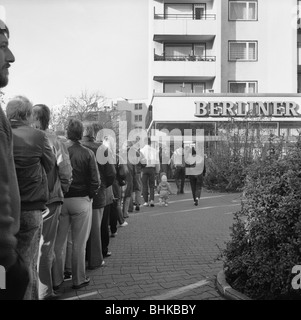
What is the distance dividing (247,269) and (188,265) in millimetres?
1790

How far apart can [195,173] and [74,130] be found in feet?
28.8

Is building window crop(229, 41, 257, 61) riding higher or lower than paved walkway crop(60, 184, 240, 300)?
higher

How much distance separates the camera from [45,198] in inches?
152

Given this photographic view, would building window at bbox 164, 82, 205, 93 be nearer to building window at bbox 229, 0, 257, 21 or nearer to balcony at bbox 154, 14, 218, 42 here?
balcony at bbox 154, 14, 218, 42

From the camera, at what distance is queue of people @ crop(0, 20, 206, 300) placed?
226 centimetres

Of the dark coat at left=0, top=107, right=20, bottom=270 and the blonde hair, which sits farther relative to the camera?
the blonde hair

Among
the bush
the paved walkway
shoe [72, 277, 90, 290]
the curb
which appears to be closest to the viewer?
the bush

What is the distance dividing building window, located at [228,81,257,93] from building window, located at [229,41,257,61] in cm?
162

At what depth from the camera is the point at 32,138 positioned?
3.86m

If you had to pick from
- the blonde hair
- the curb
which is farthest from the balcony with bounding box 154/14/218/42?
the blonde hair

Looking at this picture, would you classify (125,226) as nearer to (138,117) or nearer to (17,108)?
(17,108)

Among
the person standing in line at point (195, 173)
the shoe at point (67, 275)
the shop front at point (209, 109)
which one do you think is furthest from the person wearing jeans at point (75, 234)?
the shop front at point (209, 109)

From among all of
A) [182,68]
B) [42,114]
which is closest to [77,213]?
[42,114]
